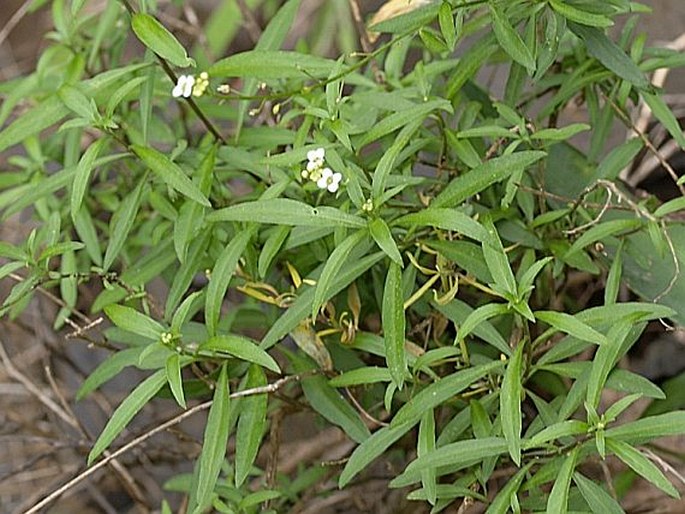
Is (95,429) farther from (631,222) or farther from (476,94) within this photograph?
(631,222)

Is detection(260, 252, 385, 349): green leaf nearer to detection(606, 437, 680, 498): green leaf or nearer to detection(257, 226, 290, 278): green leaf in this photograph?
detection(257, 226, 290, 278): green leaf

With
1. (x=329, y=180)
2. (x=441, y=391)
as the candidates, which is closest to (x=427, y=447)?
(x=441, y=391)

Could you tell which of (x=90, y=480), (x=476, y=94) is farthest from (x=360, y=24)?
(x=90, y=480)

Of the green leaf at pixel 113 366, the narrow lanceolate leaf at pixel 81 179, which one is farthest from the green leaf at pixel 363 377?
the narrow lanceolate leaf at pixel 81 179

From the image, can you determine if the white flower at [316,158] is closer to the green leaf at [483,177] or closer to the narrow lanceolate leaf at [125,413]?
the green leaf at [483,177]

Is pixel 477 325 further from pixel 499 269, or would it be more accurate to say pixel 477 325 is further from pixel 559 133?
pixel 559 133
